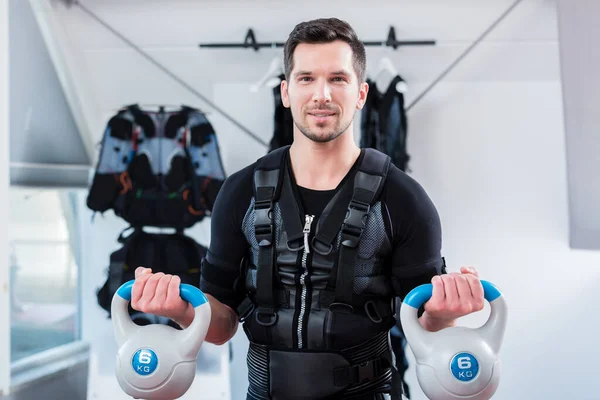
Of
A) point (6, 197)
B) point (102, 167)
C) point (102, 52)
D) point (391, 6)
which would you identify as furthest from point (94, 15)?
point (391, 6)

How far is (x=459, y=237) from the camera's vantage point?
3.16 metres

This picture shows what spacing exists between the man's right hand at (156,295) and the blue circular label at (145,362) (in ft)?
0.24

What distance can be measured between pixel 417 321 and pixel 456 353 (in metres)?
0.09

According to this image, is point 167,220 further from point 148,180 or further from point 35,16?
point 35,16

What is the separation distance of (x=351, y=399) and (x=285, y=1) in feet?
6.79

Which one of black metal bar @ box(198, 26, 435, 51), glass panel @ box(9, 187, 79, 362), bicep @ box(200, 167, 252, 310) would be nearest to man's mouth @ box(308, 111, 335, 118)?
bicep @ box(200, 167, 252, 310)

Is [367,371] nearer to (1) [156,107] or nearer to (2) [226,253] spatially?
(2) [226,253]

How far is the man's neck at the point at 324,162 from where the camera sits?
1355 millimetres

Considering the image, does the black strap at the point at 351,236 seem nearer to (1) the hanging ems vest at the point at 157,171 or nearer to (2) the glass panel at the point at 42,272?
(1) the hanging ems vest at the point at 157,171

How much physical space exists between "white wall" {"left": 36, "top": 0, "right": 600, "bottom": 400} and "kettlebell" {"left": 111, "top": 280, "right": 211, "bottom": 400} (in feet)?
6.50

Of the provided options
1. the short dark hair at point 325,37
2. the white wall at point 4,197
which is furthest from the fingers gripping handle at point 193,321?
the white wall at point 4,197

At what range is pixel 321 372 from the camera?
4.17 ft

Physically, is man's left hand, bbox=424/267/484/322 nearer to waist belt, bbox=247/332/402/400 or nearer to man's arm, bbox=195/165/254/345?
waist belt, bbox=247/332/402/400

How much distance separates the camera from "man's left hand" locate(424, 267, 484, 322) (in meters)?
1.17
